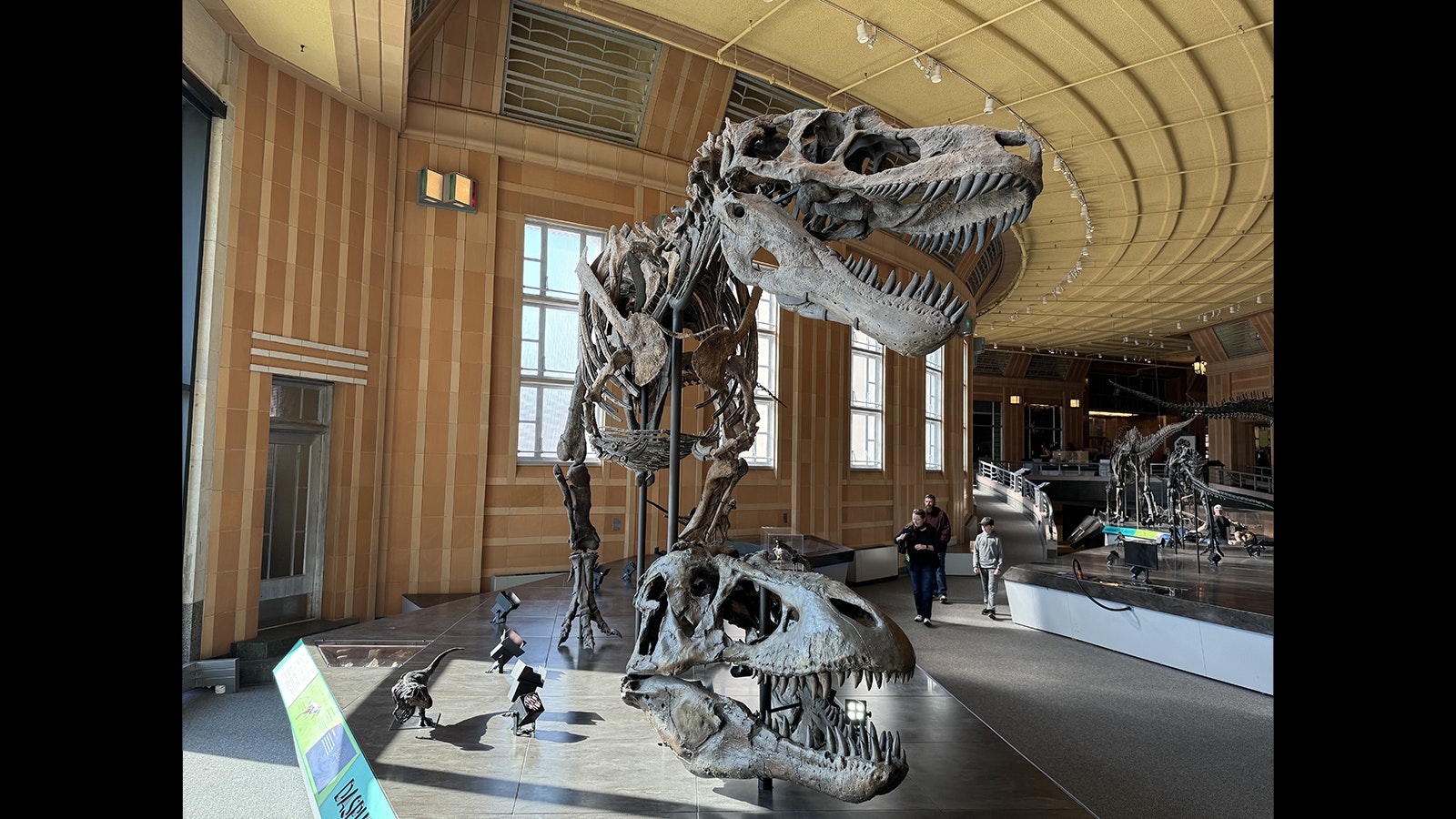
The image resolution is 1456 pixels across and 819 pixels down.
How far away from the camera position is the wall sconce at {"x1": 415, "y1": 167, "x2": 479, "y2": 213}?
32.2 feet

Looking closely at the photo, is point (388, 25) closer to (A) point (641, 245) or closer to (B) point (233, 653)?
(A) point (641, 245)

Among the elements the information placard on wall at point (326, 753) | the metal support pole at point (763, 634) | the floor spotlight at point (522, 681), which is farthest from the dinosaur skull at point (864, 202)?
the information placard on wall at point (326, 753)

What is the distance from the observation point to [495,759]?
3.54 m

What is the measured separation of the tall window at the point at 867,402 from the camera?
→ 15.5m

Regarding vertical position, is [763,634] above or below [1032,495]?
above

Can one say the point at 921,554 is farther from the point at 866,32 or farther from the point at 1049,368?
the point at 1049,368

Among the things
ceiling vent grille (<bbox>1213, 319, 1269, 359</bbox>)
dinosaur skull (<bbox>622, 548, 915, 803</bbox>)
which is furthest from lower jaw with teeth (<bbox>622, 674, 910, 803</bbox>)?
ceiling vent grille (<bbox>1213, 319, 1269, 359</bbox>)

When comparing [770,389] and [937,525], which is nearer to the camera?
[937,525]

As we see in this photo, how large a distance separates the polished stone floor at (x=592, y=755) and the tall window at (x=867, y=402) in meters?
10.2

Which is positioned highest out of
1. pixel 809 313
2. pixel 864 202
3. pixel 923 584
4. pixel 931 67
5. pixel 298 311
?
pixel 931 67

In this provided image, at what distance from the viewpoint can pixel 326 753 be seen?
379 cm

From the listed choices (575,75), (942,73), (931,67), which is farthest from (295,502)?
(942,73)

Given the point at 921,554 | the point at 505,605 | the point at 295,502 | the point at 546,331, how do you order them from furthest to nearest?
the point at 546,331 < the point at 921,554 < the point at 295,502 < the point at 505,605

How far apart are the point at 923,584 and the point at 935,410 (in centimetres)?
990
